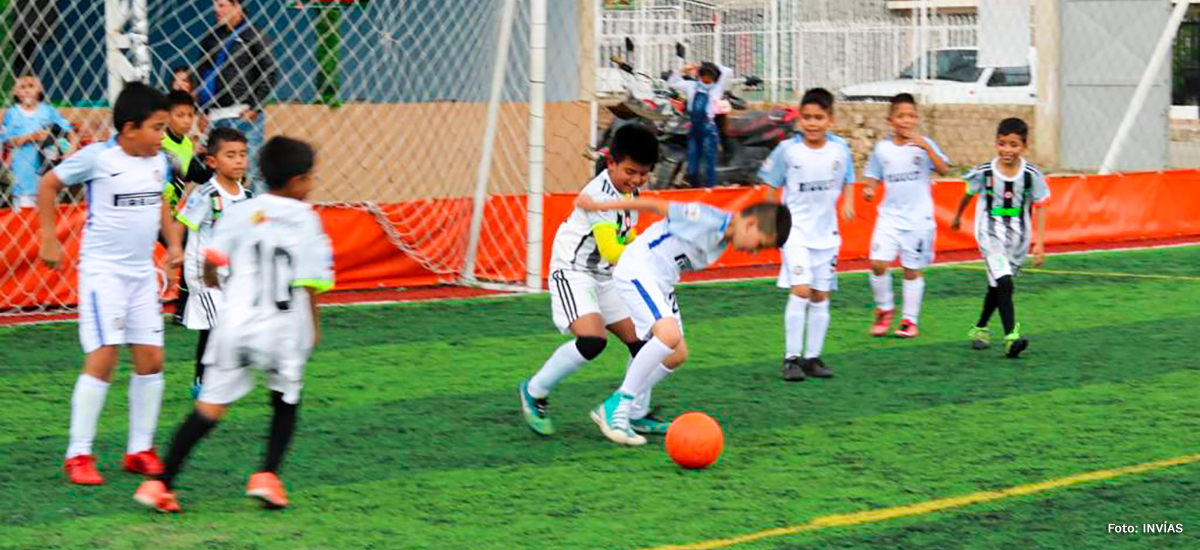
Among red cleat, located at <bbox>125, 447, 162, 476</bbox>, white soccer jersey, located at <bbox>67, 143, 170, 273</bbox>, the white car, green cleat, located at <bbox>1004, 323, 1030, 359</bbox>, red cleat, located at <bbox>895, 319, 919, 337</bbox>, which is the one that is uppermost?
white soccer jersey, located at <bbox>67, 143, 170, 273</bbox>

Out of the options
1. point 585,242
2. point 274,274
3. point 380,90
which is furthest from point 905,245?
point 274,274

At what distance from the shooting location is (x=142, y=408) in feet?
25.0

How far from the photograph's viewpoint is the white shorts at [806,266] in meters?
10.6

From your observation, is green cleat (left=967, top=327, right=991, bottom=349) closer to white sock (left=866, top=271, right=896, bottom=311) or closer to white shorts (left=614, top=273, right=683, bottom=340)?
white sock (left=866, top=271, right=896, bottom=311)

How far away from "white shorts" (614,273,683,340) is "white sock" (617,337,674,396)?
73mm

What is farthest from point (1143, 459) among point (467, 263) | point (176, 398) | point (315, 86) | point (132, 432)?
point (315, 86)

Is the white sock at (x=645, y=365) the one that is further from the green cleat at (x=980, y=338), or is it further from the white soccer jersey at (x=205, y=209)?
the green cleat at (x=980, y=338)

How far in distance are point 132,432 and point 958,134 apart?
831 inches

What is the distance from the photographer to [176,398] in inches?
384

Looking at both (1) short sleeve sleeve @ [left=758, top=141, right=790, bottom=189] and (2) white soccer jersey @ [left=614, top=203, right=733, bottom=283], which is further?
(1) short sleeve sleeve @ [left=758, top=141, right=790, bottom=189]

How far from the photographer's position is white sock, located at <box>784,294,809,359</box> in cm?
1048

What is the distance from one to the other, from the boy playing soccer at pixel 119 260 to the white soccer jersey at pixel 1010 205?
602cm

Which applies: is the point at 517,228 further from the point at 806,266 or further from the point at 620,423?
the point at 620,423

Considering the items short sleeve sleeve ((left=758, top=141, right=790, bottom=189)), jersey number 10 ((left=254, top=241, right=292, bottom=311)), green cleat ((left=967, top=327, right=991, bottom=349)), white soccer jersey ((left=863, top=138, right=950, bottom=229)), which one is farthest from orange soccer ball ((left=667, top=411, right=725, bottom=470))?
white soccer jersey ((left=863, top=138, right=950, bottom=229))
